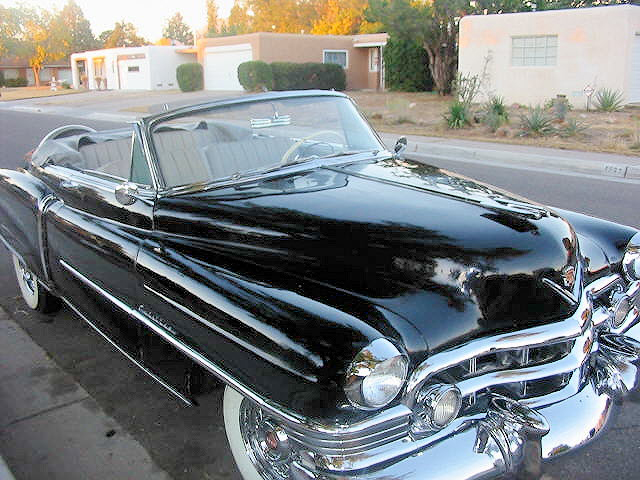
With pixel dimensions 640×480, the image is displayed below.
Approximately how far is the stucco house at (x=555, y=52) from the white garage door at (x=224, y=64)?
14.9 metres

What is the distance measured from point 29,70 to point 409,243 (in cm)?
7571

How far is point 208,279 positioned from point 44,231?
5.92ft

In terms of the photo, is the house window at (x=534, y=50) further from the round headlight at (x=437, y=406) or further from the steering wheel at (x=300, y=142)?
the round headlight at (x=437, y=406)

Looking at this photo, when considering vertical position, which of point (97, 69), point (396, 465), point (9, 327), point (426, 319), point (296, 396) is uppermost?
point (97, 69)

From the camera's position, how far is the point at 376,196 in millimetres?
2916

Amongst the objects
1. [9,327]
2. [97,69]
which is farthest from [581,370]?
[97,69]

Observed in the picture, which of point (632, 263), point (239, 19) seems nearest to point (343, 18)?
point (239, 19)

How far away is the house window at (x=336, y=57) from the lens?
33.7 meters

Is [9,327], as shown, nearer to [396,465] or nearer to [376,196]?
[376,196]

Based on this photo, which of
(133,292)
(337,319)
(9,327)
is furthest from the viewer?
(9,327)

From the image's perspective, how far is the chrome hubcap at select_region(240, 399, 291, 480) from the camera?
7.27 feet

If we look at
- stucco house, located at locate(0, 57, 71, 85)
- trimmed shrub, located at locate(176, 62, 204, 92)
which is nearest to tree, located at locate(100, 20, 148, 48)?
stucco house, located at locate(0, 57, 71, 85)

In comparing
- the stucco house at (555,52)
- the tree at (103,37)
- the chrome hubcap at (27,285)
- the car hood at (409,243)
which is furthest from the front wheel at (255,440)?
the tree at (103,37)

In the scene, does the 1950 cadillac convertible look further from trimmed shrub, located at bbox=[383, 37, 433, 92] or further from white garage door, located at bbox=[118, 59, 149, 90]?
white garage door, located at bbox=[118, 59, 149, 90]
